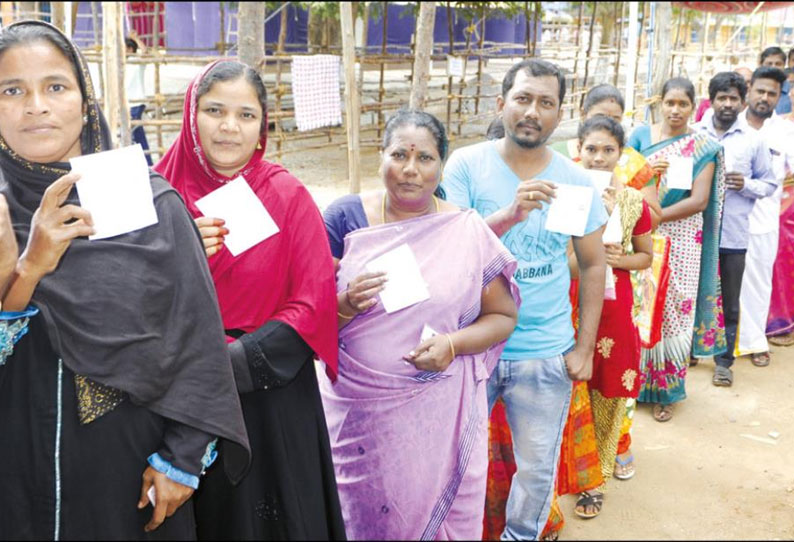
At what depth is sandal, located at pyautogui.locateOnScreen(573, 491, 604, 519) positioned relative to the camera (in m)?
3.35

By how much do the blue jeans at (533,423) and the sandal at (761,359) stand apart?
2967 millimetres

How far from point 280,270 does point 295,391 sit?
348 millimetres

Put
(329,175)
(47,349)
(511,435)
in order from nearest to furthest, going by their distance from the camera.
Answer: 1. (47,349)
2. (511,435)
3. (329,175)

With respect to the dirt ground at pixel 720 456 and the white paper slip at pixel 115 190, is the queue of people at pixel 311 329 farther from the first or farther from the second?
the dirt ground at pixel 720 456

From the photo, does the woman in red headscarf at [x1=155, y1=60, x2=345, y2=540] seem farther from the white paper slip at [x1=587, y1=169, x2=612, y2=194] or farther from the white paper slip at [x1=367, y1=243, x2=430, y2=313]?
the white paper slip at [x1=587, y1=169, x2=612, y2=194]

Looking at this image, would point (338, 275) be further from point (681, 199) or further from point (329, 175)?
point (329, 175)

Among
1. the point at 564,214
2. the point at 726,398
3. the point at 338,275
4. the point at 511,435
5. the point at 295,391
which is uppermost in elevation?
the point at 564,214

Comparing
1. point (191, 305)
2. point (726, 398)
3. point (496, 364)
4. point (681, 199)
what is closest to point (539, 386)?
point (496, 364)

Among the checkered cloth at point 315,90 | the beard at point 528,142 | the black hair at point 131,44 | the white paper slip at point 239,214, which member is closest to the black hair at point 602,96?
the beard at point 528,142

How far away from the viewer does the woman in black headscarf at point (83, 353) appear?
164cm

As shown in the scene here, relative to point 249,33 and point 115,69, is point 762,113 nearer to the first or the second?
point 249,33

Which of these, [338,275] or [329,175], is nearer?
[338,275]

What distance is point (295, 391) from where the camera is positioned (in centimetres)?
216

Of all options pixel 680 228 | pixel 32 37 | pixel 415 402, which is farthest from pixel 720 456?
pixel 32 37
